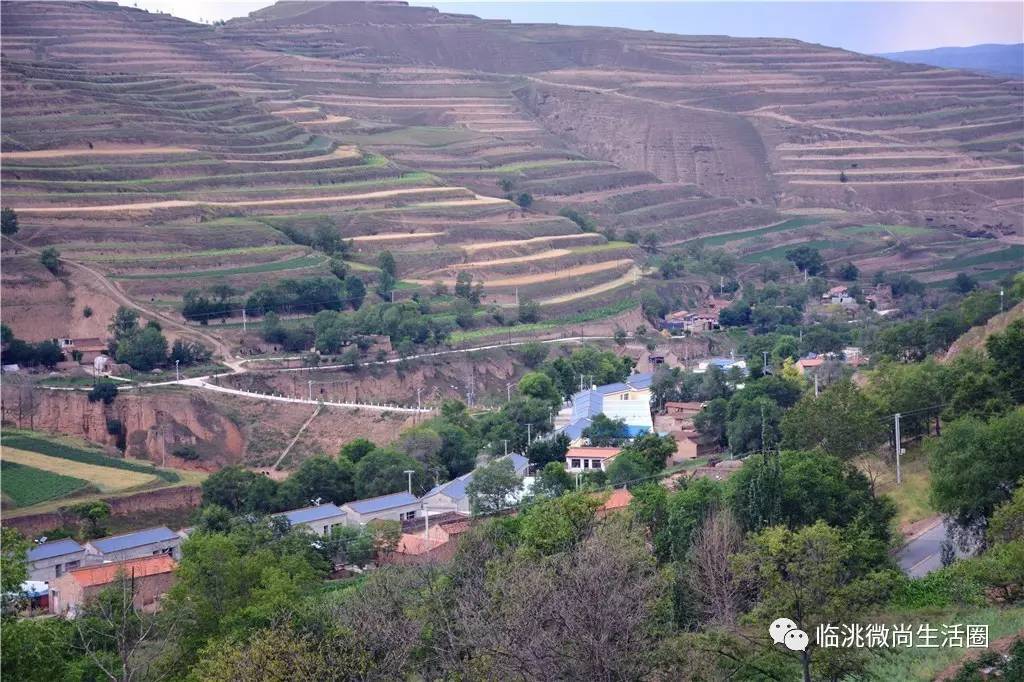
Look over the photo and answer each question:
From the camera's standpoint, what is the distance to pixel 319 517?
34.7 meters

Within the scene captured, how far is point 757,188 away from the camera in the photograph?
9312cm

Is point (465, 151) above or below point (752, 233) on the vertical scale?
above

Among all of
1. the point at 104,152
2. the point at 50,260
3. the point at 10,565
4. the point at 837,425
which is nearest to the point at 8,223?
the point at 50,260

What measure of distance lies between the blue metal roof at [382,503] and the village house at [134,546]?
14.0 ft

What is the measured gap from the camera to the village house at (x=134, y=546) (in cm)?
3300

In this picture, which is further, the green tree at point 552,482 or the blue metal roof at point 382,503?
the blue metal roof at point 382,503

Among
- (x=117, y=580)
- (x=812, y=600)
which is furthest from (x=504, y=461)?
(x=812, y=600)

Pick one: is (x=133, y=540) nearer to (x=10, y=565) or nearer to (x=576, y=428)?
(x=576, y=428)

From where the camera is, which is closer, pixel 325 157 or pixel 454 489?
pixel 454 489

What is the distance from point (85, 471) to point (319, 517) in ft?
30.6

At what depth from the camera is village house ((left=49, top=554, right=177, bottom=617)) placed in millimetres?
29141

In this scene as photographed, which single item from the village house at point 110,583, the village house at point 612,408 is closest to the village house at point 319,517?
the village house at point 110,583

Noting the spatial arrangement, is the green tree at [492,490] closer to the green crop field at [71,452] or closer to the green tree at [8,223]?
the green crop field at [71,452]

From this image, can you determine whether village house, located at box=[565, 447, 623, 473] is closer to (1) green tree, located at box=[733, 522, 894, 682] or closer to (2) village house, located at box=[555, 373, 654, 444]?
(2) village house, located at box=[555, 373, 654, 444]
